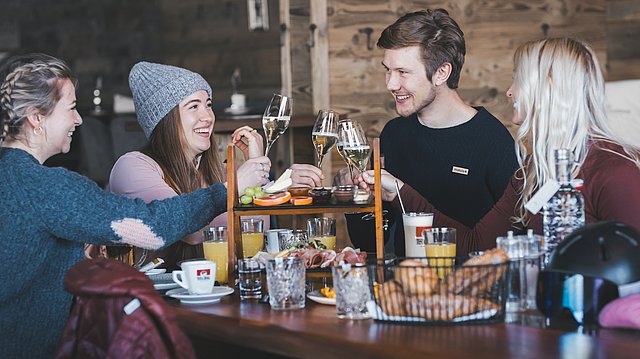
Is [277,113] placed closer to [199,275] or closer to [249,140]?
[249,140]

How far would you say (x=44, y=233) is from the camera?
2.30 meters

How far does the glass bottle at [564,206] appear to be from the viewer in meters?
2.04

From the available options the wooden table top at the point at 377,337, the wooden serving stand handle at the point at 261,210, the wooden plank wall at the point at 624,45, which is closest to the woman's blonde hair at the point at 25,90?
the wooden serving stand handle at the point at 261,210

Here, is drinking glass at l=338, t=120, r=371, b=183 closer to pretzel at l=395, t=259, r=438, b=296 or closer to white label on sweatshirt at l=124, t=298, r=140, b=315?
pretzel at l=395, t=259, r=438, b=296

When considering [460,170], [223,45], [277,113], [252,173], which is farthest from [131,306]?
[223,45]

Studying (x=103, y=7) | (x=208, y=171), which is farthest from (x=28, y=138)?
(x=103, y=7)

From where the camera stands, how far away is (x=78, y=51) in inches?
352

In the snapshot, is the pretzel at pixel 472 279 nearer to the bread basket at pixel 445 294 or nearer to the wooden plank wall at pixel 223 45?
the bread basket at pixel 445 294

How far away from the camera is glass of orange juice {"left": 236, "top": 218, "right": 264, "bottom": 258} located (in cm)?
267

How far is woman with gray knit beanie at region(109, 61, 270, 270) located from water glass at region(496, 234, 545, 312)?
1.23 metres

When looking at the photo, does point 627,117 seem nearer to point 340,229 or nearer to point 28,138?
point 340,229

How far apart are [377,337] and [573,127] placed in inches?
32.9

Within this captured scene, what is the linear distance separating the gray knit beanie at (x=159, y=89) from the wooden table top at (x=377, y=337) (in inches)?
48.8

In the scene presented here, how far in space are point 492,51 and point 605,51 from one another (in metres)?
0.85
